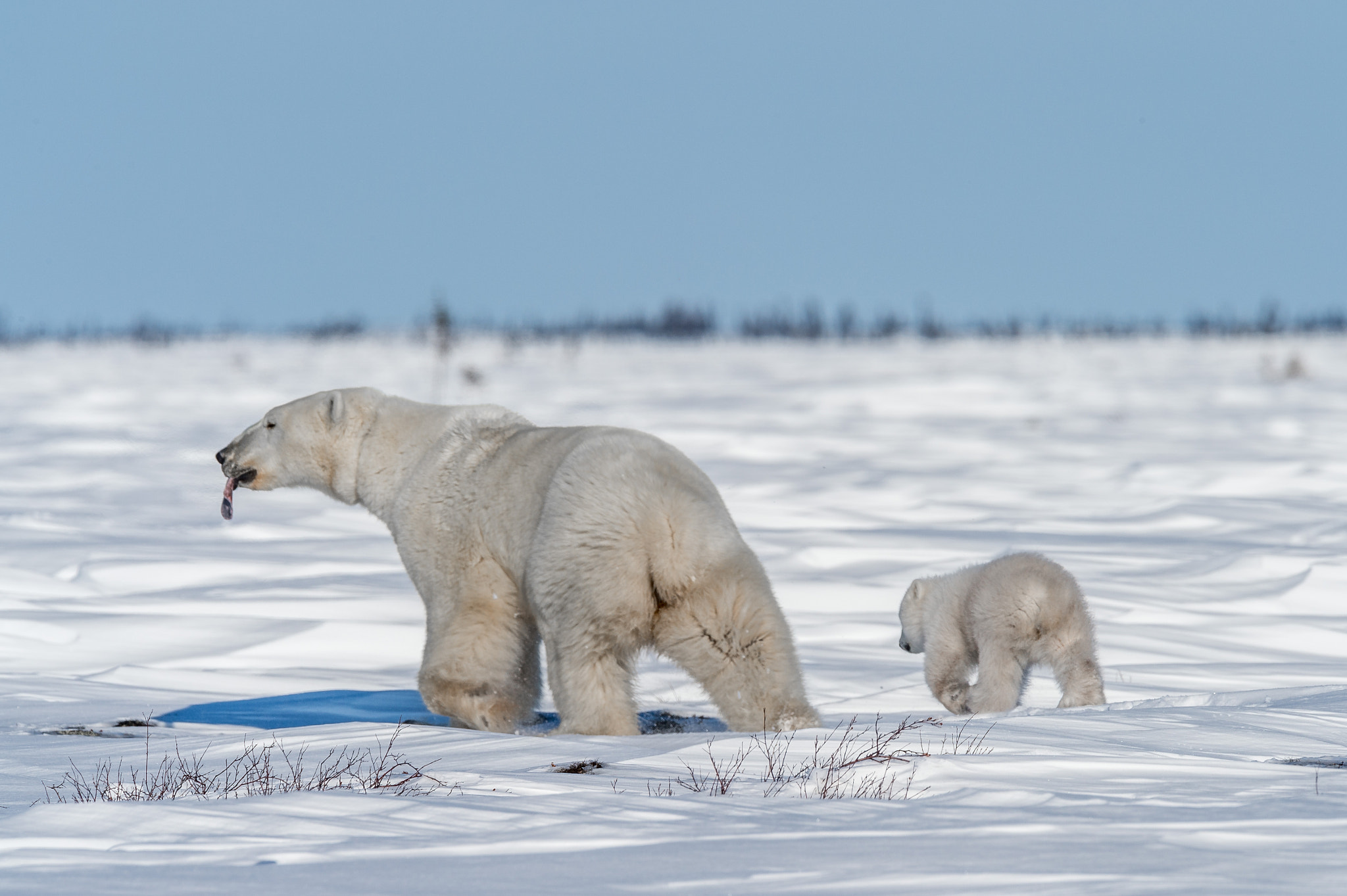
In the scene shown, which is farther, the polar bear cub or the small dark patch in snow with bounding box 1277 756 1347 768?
the polar bear cub

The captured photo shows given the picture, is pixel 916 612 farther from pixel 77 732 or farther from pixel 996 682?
pixel 77 732

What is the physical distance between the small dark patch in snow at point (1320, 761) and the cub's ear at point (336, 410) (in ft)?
13.6

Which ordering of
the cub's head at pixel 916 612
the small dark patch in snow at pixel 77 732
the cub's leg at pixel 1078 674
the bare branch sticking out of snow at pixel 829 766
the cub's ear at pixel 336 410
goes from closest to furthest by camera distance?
the bare branch sticking out of snow at pixel 829 766 → the small dark patch in snow at pixel 77 732 → the cub's leg at pixel 1078 674 → the cub's ear at pixel 336 410 → the cub's head at pixel 916 612

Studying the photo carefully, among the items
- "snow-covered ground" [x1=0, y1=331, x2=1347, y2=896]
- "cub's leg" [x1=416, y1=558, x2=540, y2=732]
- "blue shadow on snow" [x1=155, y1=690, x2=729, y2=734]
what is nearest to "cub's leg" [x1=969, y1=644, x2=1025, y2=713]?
"snow-covered ground" [x1=0, y1=331, x2=1347, y2=896]

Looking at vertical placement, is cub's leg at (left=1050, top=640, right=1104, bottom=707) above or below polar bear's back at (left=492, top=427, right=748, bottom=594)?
below

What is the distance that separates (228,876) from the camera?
8.73 feet

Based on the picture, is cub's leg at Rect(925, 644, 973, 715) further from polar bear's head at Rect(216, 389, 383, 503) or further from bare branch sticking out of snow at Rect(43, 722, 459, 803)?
bare branch sticking out of snow at Rect(43, 722, 459, 803)

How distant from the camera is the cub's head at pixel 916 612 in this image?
7125 millimetres

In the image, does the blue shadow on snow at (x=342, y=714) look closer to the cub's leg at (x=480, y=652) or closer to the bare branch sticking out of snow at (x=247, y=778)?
the cub's leg at (x=480, y=652)

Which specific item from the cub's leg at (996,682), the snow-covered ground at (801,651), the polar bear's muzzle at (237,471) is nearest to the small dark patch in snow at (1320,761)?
the snow-covered ground at (801,651)

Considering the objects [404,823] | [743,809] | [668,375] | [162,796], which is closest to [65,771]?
[162,796]

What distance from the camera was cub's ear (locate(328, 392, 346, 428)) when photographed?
6.38 metres

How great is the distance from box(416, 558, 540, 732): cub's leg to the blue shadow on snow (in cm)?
18

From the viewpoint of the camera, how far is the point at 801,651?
25.6ft
